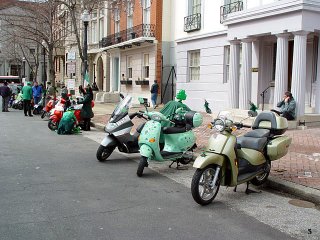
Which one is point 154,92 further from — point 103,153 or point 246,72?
point 103,153

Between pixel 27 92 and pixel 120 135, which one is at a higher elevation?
pixel 27 92

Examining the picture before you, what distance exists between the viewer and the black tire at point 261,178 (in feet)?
Result: 23.5

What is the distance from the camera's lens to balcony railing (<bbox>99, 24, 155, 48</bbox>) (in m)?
25.5

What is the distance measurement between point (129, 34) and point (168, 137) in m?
20.3

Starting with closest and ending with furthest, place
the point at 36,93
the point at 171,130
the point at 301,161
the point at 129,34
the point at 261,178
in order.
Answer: the point at 261,178 → the point at 171,130 → the point at 301,161 → the point at 36,93 → the point at 129,34

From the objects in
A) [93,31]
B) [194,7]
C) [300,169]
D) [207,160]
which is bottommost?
[300,169]

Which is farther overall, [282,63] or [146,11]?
[146,11]

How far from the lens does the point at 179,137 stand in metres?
8.62

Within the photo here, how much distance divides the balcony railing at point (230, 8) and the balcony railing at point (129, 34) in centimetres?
670

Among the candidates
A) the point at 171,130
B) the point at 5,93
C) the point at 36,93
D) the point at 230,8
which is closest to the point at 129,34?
the point at 36,93

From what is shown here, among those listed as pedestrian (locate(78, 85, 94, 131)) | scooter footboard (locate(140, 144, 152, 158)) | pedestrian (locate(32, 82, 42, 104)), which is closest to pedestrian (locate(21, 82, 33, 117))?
pedestrian (locate(32, 82, 42, 104))

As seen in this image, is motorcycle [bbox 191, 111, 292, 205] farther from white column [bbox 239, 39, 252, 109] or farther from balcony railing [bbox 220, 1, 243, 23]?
balcony railing [bbox 220, 1, 243, 23]

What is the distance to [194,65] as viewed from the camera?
22.6 m

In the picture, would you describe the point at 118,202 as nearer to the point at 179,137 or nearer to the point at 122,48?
the point at 179,137
